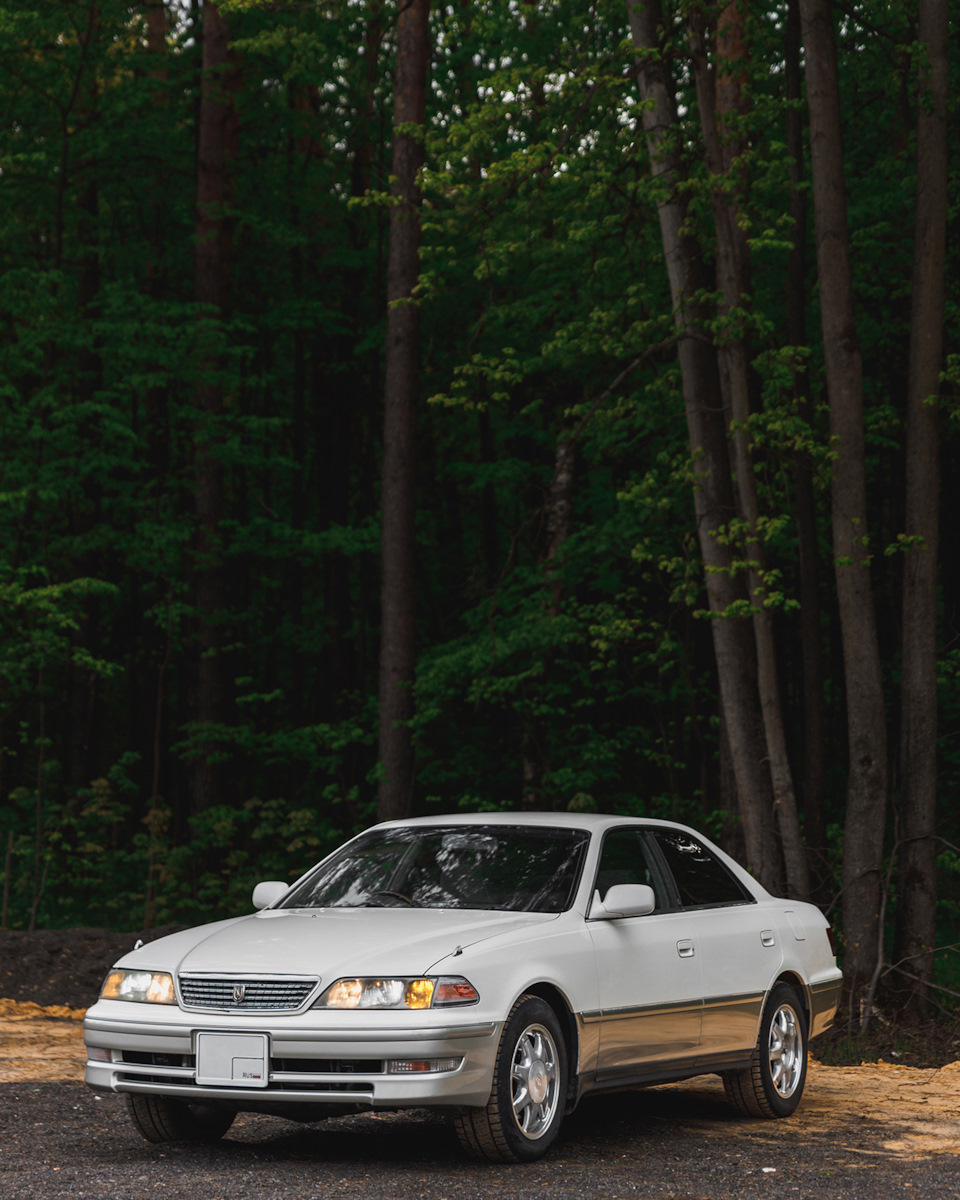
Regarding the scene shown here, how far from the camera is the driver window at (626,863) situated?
773cm

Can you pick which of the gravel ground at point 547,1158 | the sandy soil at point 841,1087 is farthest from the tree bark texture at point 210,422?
the gravel ground at point 547,1158

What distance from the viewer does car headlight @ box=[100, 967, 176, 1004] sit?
22.2 feet

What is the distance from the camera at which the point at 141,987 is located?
6.86 meters

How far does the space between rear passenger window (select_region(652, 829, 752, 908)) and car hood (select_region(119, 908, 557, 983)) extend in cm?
131

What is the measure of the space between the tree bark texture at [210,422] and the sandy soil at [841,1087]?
1255 centimetres

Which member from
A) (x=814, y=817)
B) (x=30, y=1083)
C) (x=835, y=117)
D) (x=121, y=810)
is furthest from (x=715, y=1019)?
(x=121, y=810)

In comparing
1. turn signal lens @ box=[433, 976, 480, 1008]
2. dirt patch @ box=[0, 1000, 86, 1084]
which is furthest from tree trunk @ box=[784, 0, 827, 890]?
turn signal lens @ box=[433, 976, 480, 1008]

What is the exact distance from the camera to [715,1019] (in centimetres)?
809

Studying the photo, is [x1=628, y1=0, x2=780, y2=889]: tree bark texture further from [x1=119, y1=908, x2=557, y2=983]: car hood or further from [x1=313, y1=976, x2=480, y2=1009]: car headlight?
[x1=313, y1=976, x2=480, y2=1009]: car headlight

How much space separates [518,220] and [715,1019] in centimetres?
1298

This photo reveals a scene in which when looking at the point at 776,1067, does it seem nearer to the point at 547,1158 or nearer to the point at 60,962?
the point at 547,1158

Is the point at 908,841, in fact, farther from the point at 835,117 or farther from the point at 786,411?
the point at 835,117

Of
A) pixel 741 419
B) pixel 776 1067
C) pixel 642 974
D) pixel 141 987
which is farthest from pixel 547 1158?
pixel 741 419

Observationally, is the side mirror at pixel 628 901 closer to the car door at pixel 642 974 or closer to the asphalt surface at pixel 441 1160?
the car door at pixel 642 974
